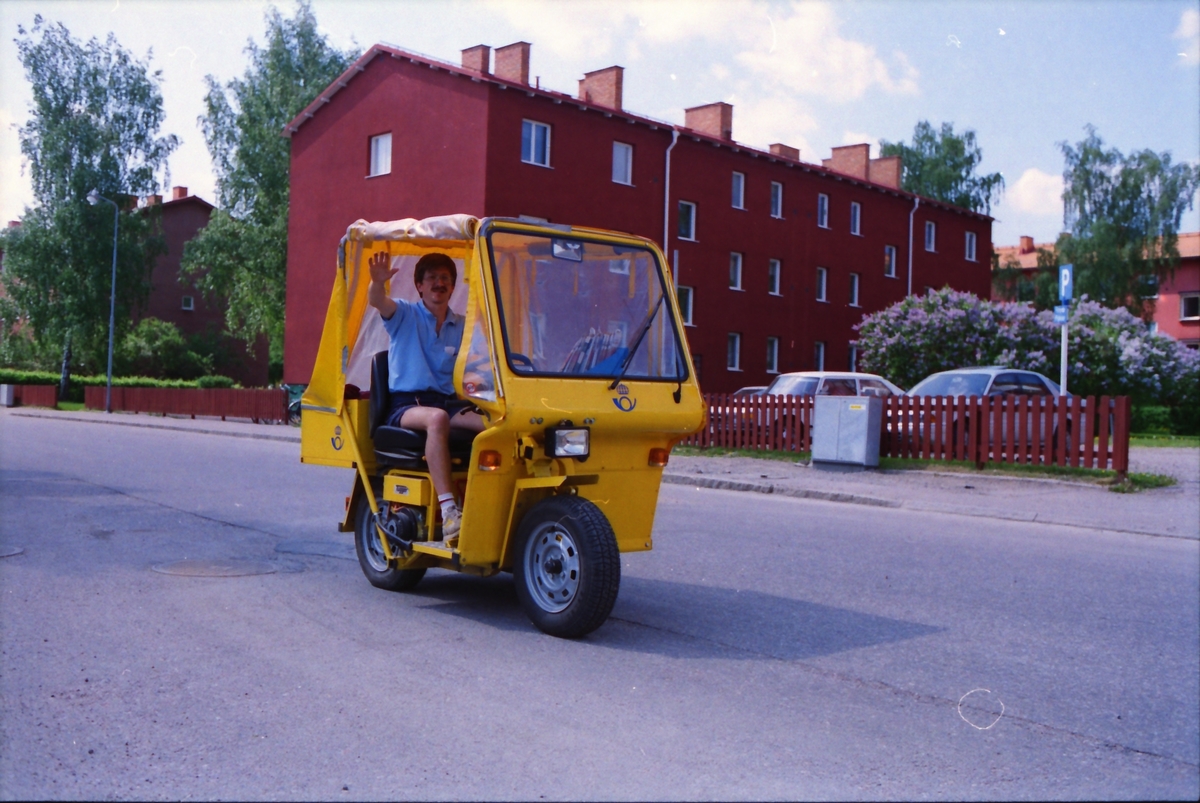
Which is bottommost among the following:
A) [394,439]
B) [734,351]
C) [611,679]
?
[611,679]

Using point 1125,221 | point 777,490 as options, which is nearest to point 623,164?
point 777,490

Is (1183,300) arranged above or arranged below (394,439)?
above

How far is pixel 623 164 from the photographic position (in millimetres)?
37906

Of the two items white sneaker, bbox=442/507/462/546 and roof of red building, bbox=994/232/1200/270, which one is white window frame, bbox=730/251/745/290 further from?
white sneaker, bbox=442/507/462/546

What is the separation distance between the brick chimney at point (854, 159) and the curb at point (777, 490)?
34.9 m

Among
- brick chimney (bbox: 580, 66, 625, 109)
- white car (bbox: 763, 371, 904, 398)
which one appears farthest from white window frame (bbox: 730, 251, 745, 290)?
white car (bbox: 763, 371, 904, 398)

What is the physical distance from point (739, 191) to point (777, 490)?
91.3ft

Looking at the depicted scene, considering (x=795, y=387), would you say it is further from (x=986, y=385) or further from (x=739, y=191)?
(x=739, y=191)

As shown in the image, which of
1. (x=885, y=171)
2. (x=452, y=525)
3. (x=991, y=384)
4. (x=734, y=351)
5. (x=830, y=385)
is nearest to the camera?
(x=452, y=525)

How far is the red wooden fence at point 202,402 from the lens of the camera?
36.7 metres

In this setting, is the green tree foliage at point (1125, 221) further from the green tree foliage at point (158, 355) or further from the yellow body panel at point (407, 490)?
the yellow body panel at point (407, 490)

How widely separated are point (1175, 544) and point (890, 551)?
378 centimetres

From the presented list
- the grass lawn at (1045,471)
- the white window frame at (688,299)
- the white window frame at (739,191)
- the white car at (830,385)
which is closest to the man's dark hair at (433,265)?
the grass lawn at (1045,471)

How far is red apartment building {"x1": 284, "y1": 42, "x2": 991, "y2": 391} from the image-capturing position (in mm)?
34562
